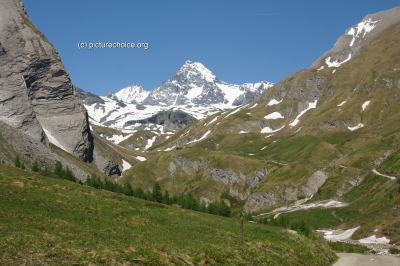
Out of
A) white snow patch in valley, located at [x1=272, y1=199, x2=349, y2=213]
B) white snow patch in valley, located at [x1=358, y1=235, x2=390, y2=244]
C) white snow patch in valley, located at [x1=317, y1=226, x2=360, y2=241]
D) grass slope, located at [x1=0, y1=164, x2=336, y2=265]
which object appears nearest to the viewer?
grass slope, located at [x1=0, y1=164, x2=336, y2=265]

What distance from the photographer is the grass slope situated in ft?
82.8

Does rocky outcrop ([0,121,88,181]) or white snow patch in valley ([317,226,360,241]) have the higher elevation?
rocky outcrop ([0,121,88,181])

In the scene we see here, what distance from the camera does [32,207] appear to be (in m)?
40.1

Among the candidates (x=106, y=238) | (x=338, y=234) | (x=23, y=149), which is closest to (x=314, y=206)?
(x=338, y=234)

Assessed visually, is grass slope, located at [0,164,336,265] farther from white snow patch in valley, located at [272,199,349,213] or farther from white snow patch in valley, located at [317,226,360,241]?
white snow patch in valley, located at [272,199,349,213]

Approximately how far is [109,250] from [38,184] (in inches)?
1283

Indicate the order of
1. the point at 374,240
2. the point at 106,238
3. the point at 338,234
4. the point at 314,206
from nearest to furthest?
the point at 106,238 < the point at 374,240 < the point at 338,234 < the point at 314,206

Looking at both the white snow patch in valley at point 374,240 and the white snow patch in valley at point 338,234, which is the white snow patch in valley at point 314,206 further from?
the white snow patch in valley at point 374,240

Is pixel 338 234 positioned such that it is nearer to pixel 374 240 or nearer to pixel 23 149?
pixel 374 240

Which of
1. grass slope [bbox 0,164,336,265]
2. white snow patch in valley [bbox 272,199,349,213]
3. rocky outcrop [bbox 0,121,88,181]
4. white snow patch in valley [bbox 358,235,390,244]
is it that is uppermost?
rocky outcrop [bbox 0,121,88,181]

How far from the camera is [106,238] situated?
32.2 meters

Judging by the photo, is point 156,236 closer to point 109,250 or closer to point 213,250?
point 213,250

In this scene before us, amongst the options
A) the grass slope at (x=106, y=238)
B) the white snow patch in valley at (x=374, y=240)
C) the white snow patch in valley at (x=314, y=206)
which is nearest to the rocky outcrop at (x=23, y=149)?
the white snow patch in valley at (x=314, y=206)

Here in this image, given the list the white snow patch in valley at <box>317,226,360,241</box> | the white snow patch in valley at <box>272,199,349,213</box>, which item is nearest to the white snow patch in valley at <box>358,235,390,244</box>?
the white snow patch in valley at <box>317,226,360,241</box>
